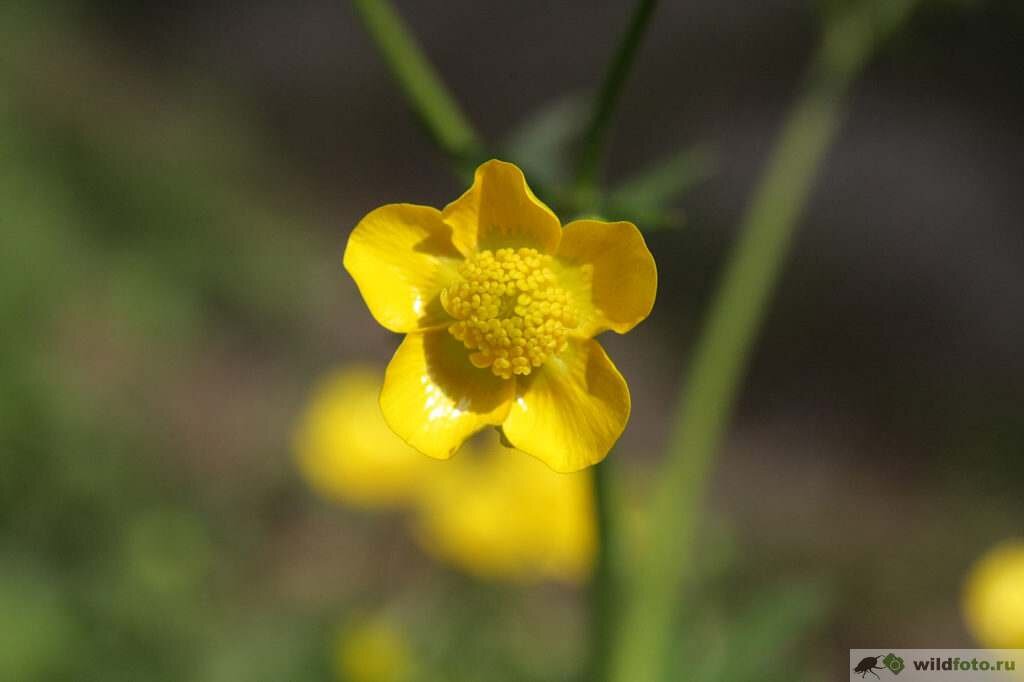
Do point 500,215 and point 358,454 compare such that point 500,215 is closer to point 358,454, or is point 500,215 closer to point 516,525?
point 516,525

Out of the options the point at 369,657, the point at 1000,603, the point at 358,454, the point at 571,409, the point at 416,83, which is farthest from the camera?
the point at 358,454

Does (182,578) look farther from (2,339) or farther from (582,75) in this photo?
(582,75)

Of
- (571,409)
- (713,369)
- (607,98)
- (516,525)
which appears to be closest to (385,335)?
(516,525)

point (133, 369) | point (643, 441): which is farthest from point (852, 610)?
point (133, 369)

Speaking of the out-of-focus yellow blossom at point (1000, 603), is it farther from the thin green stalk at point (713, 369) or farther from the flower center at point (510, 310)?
the flower center at point (510, 310)

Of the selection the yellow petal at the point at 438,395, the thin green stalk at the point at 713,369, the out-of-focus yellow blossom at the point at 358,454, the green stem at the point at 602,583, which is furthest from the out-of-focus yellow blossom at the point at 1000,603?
the out-of-focus yellow blossom at the point at 358,454

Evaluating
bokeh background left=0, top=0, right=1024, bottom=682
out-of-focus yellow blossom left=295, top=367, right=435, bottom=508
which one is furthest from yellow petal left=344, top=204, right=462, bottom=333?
out-of-focus yellow blossom left=295, top=367, right=435, bottom=508

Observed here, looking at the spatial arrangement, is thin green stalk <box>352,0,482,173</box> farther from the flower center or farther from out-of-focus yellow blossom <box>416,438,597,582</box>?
out-of-focus yellow blossom <box>416,438,597,582</box>
